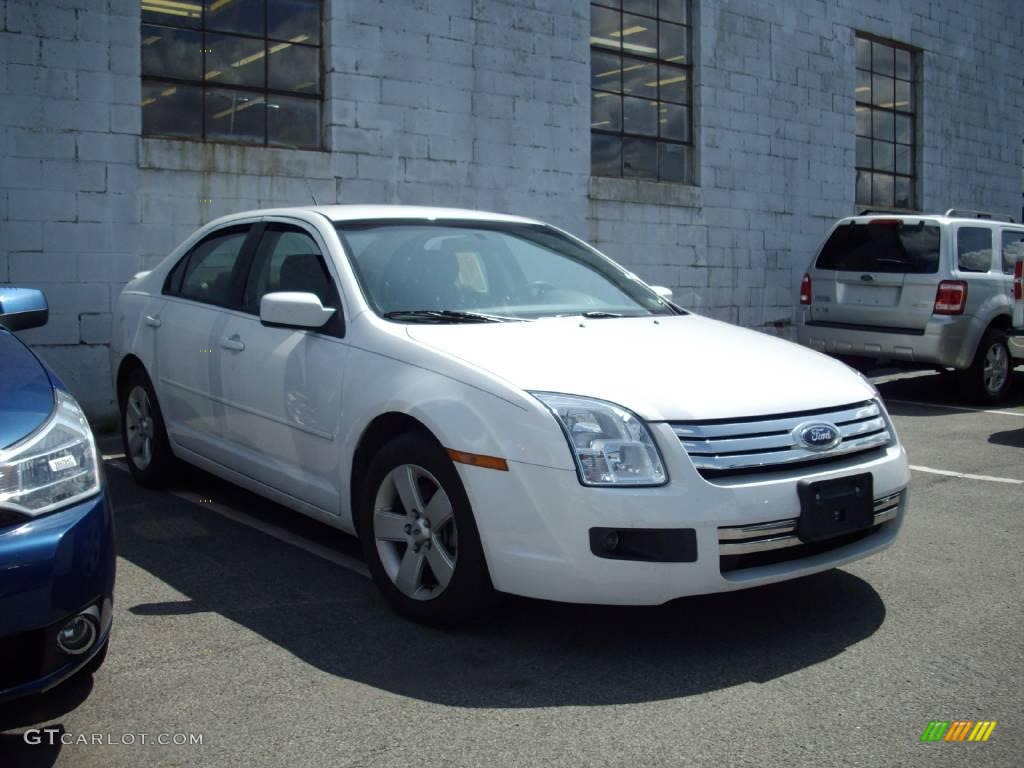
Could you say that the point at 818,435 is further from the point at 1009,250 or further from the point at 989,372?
the point at 1009,250

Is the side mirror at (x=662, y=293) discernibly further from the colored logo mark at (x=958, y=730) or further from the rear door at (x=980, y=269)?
the rear door at (x=980, y=269)

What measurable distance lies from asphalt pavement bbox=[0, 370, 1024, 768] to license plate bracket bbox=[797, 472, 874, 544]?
0.39 meters

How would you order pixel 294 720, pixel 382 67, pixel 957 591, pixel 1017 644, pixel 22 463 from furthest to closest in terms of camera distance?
pixel 382 67, pixel 957 591, pixel 1017 644, pixel 294 720, pixel 22 463

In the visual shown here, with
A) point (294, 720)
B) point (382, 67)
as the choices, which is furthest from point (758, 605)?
point (382, 67)

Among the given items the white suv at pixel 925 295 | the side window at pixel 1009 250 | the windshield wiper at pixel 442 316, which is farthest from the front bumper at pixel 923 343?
the windshield wiper at pixel 442 316

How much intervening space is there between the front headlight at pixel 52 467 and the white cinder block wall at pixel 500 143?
571cm

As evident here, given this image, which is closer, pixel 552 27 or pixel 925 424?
pixel 925 424

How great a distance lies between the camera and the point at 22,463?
2979 mm

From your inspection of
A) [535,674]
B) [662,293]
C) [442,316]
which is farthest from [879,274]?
[535,674]

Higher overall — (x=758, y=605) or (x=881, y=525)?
(x=881, y=525)

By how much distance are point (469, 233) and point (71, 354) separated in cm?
467

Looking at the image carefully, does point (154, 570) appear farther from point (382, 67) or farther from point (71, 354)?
point (382, 67)

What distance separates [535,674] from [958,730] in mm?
1240

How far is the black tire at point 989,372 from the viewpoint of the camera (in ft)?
34.5
